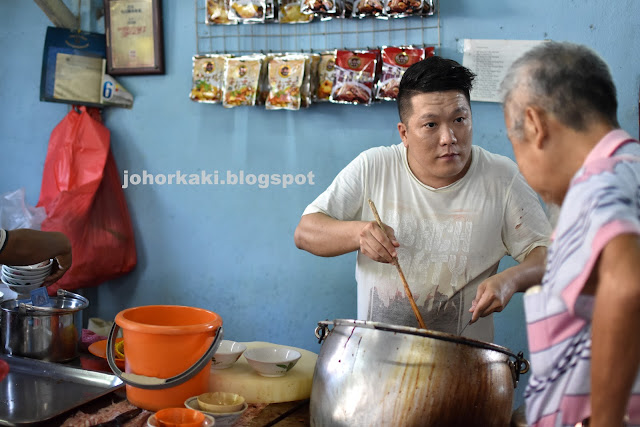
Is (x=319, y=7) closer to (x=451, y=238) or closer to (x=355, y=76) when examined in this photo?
(x=355, y=76)

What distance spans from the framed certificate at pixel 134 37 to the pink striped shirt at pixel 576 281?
2592mm

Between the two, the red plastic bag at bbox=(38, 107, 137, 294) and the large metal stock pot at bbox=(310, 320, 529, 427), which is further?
the red plastic bag at bbox=(38, 107, 137, 294)

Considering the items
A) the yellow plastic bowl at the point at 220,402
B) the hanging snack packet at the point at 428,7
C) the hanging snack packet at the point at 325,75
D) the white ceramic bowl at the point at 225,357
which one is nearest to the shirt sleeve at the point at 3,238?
the white ceramic bowl at the point at 225,357

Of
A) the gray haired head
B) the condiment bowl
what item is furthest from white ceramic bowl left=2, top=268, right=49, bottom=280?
the gray haired head

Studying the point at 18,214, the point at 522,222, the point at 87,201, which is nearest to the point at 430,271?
the point at 522,222

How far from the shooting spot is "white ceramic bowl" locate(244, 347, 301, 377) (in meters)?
1.50

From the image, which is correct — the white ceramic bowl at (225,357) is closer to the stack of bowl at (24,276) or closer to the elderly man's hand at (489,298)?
the elderly man's hand at (489,298)

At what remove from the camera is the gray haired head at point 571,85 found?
0.83 meters

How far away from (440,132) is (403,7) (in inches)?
37.4

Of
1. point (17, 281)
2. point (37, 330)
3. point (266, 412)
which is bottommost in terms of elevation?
point (266, 412)

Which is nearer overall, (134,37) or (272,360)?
(272,360)

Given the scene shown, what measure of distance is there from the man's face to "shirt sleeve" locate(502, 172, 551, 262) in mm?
203

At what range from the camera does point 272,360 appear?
5.11 feet

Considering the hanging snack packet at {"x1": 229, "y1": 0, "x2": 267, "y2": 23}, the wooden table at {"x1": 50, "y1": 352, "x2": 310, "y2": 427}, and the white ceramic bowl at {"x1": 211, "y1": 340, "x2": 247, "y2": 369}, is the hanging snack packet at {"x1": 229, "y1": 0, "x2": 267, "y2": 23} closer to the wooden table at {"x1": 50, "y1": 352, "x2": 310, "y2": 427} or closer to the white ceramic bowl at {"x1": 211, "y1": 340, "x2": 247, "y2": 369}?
the white ceramic bowl at {"x1": 211, "y1": 340, "x2": 247, "y2": 369}
